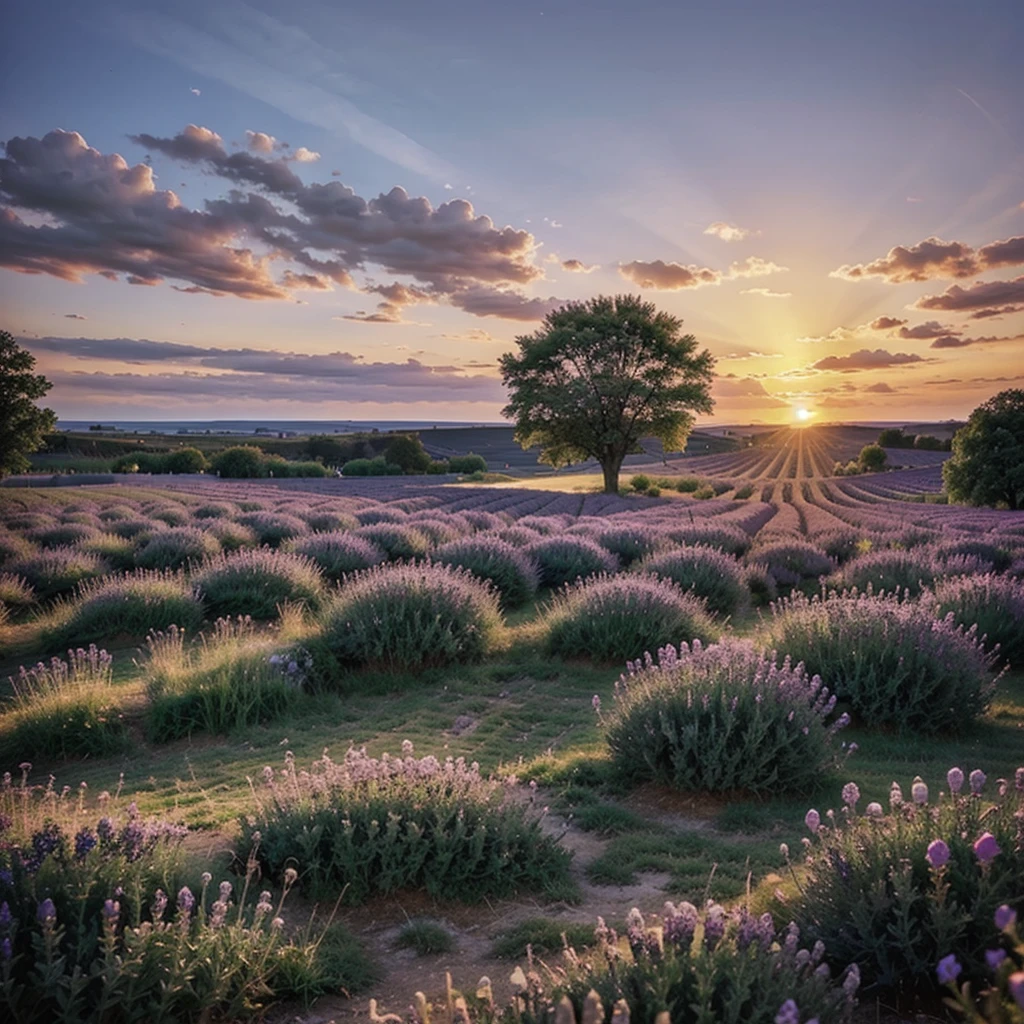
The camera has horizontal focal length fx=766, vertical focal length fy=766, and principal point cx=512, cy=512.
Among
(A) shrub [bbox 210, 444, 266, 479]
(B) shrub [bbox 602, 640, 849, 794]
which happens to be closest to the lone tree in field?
(A) shrub [bbox 210, 444, 266, 479]

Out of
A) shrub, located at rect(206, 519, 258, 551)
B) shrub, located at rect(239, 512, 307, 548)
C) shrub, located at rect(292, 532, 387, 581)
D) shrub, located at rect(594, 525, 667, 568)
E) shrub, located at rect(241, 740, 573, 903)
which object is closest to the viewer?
shrub, located at rect(241, 740, 573, 903)

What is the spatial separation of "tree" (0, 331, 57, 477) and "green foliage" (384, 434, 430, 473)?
3727 cm

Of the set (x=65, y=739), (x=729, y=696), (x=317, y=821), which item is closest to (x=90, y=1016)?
(x=317, y=821)

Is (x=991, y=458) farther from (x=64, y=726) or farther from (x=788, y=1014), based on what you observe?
(x=788, y=1014)

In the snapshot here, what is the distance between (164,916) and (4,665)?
8.32 m

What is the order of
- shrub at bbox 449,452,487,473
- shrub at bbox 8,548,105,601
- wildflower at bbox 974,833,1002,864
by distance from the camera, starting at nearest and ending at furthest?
wildflower at bbox 974,833,1002,864 < shrub at bbox 8,548,105,601 < shrub at bbox 449,452,487,473

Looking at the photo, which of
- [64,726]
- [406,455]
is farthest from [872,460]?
[64,726]

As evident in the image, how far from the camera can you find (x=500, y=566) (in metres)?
12.2

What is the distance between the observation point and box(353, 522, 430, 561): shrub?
1456 cm

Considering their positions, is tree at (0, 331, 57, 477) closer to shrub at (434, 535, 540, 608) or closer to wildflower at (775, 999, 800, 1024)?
shrub at (434, 535, 540, 608)

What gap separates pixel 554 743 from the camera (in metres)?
6.36

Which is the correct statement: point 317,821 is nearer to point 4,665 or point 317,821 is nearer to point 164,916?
point 164,916

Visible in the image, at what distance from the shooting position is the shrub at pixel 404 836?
12.5 ft

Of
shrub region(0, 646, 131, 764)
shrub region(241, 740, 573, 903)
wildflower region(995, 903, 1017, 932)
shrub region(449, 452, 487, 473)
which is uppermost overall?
shrub region(449, 452, 487, 473)
